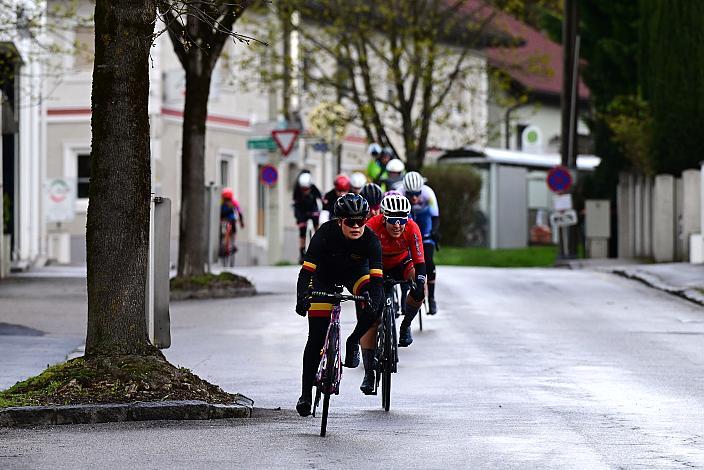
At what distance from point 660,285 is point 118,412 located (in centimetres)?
1608

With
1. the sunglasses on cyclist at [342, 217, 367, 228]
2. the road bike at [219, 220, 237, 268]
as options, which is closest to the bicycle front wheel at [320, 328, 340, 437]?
the sunglasses on cyclist at [342, 217, 367, 228]

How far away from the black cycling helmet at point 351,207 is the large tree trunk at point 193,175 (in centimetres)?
1376

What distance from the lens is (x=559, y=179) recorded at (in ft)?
123

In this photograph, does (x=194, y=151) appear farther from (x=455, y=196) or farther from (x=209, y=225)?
(x=455, y=196)

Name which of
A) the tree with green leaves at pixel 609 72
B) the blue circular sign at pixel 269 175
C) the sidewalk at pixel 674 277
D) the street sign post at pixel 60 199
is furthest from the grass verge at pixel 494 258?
the street sign post at pixel 60 199

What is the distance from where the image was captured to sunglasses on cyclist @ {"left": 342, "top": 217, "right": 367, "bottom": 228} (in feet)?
38.3

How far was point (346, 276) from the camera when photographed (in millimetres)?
12039

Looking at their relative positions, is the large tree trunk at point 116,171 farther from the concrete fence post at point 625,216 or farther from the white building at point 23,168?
the concrete fence post at point 625,216

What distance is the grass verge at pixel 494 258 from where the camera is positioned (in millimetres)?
39781

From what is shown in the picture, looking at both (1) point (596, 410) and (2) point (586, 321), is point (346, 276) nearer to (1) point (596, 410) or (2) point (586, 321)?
(1) point (596, 410)

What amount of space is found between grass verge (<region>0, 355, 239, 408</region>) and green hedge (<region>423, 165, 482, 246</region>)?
35101 mm

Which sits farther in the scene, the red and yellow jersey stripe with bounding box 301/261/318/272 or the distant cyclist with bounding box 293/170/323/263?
the distant cyclist with bounding box 293/170/323/263

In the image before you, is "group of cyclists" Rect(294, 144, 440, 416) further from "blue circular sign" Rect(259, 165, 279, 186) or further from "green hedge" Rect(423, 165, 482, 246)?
"green hedge" Rect(423, 165, 482, 246)

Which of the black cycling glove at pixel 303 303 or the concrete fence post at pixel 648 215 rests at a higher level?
the concrete fence post at pixel 648 215
